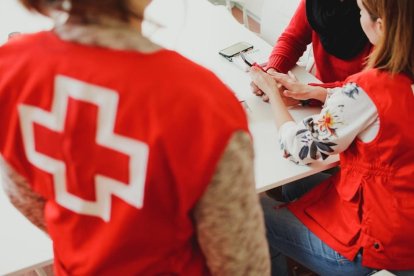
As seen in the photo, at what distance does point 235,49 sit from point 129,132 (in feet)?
3.90

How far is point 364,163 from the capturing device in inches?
42.5

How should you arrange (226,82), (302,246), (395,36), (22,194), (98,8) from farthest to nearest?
1. (226,82)
2. (302,246)
3. (395,36)
4. (22,194)
5. (98,8)

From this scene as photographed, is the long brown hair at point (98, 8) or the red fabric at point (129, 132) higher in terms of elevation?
the long brown hair at point (98, 8)

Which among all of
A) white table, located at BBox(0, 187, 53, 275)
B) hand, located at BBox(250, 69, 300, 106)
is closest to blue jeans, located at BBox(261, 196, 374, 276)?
hand, located at BBox(250, 69, 300, 106)

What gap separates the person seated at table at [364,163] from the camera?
955mm

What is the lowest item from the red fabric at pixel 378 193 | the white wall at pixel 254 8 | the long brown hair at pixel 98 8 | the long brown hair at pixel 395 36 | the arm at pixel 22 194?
the white wall at pixel 254 8

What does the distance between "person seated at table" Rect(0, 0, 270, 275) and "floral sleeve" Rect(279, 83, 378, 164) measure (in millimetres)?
475

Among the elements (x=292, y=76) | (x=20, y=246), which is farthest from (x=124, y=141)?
(x=292, y=76)

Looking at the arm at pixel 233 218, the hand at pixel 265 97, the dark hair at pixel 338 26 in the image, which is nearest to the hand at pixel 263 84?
the hand at pixel 265 97

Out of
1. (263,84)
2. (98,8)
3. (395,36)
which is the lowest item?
(263,84)

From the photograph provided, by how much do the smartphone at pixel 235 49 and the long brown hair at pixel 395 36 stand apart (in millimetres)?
694

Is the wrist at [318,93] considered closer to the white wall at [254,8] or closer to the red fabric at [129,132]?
the red fabric at [129,132]

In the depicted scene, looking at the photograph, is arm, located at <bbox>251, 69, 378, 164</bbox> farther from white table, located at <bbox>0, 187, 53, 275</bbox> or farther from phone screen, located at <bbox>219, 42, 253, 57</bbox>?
white table, located at <bbox>0, 187, 53, 275</bbox>

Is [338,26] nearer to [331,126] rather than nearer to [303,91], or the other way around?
[303,91]
